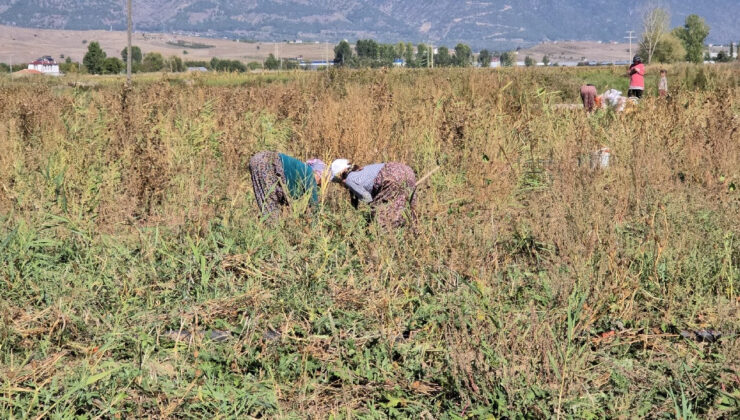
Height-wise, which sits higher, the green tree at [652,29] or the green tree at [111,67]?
the green tree at [652,29]

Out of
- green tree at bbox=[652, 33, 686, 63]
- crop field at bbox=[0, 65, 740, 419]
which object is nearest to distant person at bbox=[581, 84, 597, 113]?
crop field at bbox=[0, 65, 740, 419]

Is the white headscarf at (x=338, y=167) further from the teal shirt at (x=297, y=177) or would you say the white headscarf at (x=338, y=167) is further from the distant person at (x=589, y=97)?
the distant person at (x=589, y=97)

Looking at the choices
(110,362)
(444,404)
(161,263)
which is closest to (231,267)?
(161,263)

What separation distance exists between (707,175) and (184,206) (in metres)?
4.67

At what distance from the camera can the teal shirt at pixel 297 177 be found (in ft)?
18.6

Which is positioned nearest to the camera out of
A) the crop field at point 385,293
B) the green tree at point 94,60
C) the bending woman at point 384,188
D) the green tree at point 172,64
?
the crop field at point 385,293

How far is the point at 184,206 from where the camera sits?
5898 millimetres

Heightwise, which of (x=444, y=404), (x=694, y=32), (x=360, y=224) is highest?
(x=694, y=32)

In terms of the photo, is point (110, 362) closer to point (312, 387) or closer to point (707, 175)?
point (312, 387)

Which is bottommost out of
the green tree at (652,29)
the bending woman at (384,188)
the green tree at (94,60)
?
the bending woman at (384,188)

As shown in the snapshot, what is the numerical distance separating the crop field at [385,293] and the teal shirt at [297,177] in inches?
6.8

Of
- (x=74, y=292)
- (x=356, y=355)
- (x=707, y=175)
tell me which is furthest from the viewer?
(x=707, y=175)

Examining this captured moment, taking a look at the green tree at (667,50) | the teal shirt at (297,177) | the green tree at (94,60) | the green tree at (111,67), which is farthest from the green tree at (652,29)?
the teal shirt at (297,177)

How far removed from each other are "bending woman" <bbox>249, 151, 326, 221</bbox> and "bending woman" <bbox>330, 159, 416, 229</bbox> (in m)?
0.20
